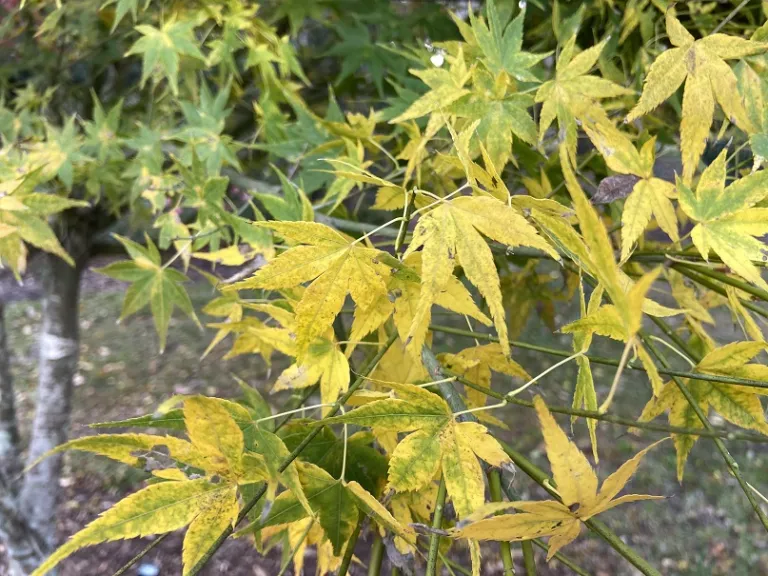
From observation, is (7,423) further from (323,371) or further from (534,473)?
(534,473)

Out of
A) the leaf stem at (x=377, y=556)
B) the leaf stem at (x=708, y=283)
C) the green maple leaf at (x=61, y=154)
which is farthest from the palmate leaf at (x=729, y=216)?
the green maple leaf at (x=61, y=154)

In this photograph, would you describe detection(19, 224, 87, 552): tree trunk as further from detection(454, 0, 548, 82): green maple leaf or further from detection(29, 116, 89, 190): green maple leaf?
detection(454, 0, 548, 82): green maple leaf

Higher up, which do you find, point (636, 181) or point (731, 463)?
point (636, 181)

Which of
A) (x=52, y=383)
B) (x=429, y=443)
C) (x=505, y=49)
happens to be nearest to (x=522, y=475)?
(x=52, y=383)

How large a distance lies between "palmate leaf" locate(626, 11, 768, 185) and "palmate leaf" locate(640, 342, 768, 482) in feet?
0.53

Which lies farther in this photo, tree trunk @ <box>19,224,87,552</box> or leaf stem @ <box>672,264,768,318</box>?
tree trunk @ <box>19,224,87,552</box>

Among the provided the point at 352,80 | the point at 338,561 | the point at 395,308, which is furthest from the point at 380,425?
the point at 352,80

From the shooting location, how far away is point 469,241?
0.38 metres

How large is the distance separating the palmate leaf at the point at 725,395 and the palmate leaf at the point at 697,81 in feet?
0.53

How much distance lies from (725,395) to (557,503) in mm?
240

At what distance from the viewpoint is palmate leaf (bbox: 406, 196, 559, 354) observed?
0.36 meters

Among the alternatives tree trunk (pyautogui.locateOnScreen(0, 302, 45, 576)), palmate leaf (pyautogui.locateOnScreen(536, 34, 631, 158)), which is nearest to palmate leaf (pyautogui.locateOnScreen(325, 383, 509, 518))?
palmate leaf (pyautogui.locateOnScreen(536, 34, 631, 158))

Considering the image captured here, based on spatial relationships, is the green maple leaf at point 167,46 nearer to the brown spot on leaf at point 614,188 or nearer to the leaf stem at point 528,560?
the brown spot on leaf at point 614,188

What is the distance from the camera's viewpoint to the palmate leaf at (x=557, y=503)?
31 cm
